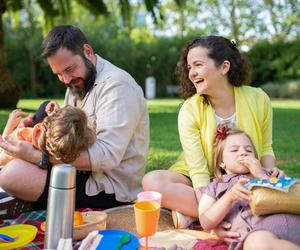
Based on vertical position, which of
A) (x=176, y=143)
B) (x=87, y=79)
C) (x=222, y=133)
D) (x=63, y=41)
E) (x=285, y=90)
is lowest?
(x=285, y=90)

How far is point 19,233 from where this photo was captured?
2381mm

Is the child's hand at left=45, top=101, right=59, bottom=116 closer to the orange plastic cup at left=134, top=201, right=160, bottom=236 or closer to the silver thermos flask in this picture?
the silver thermos flask

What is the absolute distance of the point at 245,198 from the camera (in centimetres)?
214

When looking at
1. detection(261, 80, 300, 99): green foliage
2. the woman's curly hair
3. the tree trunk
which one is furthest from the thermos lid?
detection(261, 80, 300, 99): green foliage

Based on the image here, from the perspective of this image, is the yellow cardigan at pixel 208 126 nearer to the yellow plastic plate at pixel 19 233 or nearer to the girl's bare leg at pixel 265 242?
the girl's bare leg at pixel 265 242

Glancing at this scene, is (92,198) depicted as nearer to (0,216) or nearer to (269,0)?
(0,216)

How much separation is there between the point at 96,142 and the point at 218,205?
30.8 inches

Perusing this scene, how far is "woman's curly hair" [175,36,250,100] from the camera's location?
280 cm

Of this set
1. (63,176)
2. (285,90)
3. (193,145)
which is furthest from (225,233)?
(285,90)

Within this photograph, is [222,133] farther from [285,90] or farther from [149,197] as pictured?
[285,90]

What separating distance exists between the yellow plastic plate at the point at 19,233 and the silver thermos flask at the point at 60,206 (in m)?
0.30

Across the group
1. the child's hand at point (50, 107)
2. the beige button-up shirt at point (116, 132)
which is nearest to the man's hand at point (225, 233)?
the beige button-up shirt at point (116, 132)

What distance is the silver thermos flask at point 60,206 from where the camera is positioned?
191 cm

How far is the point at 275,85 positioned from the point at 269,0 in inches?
433
